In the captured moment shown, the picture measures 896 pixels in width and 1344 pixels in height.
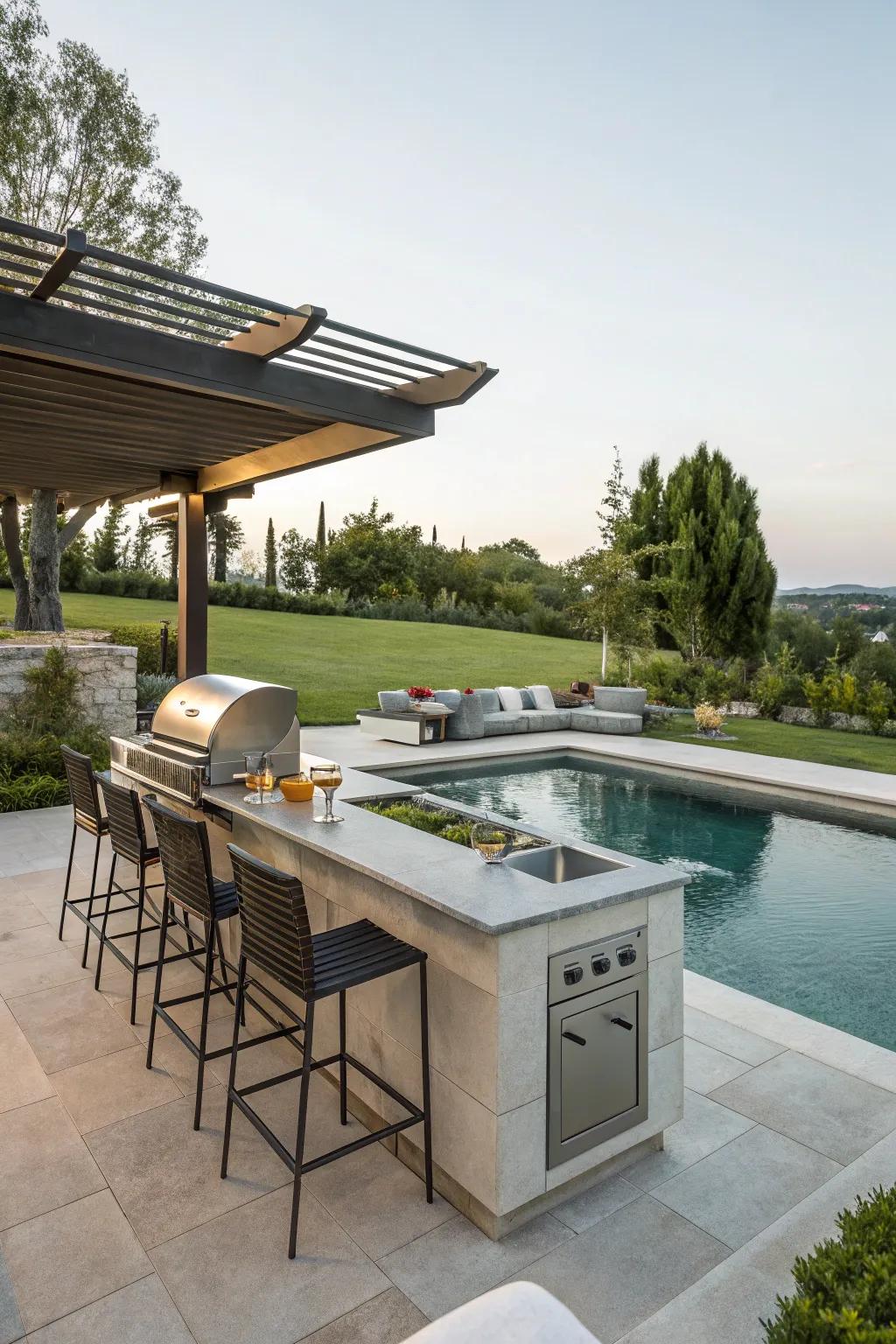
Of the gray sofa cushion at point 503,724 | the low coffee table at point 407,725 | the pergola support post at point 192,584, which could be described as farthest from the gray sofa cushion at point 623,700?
the pergola support post at point 192,584

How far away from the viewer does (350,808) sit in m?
3.29

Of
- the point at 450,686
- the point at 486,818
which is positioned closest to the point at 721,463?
the point at 450,686

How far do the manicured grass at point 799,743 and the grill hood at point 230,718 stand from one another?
8.48 metres

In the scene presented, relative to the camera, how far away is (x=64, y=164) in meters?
12.5

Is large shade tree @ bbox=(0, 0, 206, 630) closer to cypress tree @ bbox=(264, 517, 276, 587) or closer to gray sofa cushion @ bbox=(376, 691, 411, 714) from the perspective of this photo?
gray sofa cushion @ bbox=(376, 691, 411, 714)

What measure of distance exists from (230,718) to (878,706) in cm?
1236

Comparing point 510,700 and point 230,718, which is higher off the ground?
point 230,718

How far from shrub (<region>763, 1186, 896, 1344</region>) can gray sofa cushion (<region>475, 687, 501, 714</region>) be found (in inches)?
428

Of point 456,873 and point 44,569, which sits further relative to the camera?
point 44,569

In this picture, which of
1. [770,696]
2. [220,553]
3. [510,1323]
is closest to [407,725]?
[770,696]

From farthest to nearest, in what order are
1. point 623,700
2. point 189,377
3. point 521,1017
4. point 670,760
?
1. point 623,700
2. point 670,760
3. point 189,377
4. point 521,1017

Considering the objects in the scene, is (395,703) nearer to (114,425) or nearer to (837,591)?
(114,425)

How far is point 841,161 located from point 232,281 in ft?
35.0

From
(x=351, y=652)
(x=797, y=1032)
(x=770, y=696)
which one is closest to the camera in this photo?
(x=797, y=1032)
